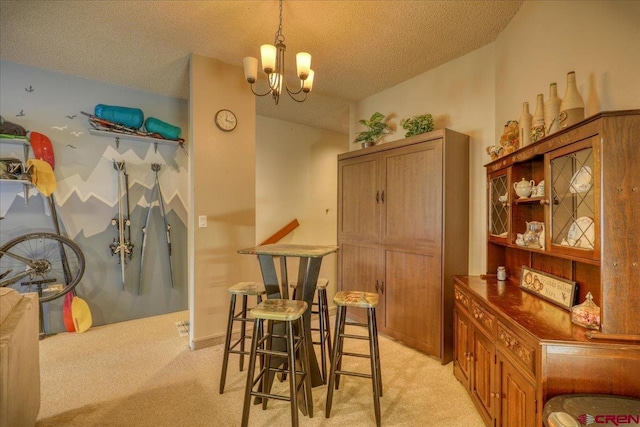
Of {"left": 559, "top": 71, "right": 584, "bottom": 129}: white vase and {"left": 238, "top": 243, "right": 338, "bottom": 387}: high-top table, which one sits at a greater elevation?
{"left": 559, "top": 71, "right": 584, "bottom": 129}: white vase

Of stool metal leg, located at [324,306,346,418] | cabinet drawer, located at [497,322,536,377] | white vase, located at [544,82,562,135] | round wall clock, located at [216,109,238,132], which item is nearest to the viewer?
cabinet drawer, located at [497,322,536,377]

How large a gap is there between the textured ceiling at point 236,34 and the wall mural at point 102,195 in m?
0.28

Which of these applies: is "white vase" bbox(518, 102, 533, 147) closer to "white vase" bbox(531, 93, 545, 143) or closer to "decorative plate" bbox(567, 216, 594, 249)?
"white vase" bbox(531, 93, 545, 143)

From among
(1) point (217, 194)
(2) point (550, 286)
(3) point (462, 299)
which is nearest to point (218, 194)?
(1) point (217, 194)

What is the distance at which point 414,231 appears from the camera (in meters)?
2.76

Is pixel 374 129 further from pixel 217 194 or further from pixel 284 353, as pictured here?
pixel 284 353

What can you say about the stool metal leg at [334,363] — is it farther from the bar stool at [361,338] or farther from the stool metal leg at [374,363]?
the stool metal leg at [374,363]

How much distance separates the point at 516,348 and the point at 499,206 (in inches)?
45.3

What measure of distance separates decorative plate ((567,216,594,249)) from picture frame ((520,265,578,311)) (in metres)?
0.26

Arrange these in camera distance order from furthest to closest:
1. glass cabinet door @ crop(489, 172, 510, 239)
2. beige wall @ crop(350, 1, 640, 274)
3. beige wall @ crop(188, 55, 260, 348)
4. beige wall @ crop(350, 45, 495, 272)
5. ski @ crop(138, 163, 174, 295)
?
ski @ crop(138, 163, 174, 295), beige wall @ crop(188, 55, 260, 348), beige wall @ crop(350, 45, 495, 272), glass cabinet door @ crop(489, 172, 510, 239), beige wall @ crop(350, 1, 640, 274)

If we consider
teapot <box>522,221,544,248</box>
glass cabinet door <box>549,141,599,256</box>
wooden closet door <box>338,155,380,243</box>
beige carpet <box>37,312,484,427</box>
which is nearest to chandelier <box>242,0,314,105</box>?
Answer: wooden closet door <box>338,155,380,243</box>

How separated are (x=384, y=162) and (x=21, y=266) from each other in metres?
3.84

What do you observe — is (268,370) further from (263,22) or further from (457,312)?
(263,22)

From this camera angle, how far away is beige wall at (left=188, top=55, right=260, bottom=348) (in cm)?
286
